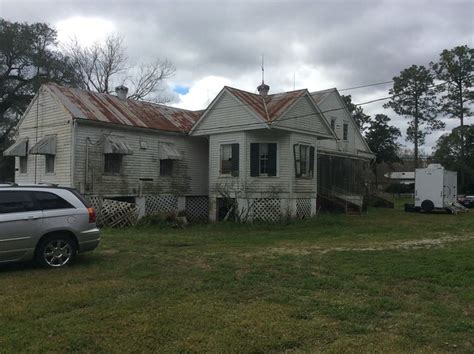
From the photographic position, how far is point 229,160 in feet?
68.4

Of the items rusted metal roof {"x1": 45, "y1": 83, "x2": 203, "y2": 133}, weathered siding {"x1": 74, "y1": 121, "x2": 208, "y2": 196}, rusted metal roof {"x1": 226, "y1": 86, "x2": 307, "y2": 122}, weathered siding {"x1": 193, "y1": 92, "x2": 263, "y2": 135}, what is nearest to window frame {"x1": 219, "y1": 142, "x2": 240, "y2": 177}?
weathered siding {"x1": 193, "y1": 92, "x2": 263, "y2": 135}

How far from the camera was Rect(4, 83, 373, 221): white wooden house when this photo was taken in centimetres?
1950

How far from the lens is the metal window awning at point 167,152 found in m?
21.9

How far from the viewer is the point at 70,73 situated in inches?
1517

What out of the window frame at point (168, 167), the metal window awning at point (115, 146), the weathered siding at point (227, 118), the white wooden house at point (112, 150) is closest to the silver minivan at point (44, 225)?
the white wooden house at point (112, 150)

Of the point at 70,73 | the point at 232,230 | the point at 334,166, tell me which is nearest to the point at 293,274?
the point at 232,230

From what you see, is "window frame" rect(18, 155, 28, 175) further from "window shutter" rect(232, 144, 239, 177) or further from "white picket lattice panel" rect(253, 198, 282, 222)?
"white picket lattice panel" rect(253, 198, 282, 222)

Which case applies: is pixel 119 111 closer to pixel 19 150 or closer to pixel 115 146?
pixel 115 146

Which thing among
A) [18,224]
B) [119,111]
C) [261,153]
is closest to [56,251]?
[18,224]

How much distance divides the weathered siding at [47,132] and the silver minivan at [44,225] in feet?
33.2

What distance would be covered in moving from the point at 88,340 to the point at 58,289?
261 centimetres

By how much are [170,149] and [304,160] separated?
626 cm

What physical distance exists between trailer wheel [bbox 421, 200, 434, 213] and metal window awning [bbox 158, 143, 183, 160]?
50.4ft

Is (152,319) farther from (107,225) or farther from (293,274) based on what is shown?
(107,225)
